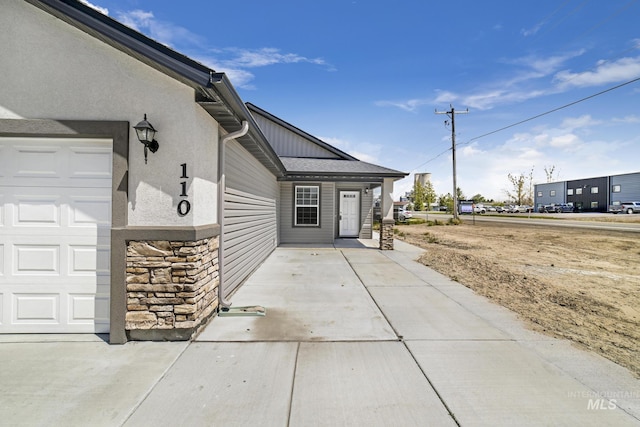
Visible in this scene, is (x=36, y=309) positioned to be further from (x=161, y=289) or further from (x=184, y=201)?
(x=184, y=201)

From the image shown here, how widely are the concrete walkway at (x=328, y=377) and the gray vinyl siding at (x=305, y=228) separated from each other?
7.44 metres

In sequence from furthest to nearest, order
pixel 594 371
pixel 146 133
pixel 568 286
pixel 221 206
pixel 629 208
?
pixel 629 208
pixel 568 286
pixel 221 206
pixel 146 133
pixel 594 371

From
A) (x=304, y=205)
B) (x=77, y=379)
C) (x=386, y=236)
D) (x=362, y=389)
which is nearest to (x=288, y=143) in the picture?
(x=304, y=205)

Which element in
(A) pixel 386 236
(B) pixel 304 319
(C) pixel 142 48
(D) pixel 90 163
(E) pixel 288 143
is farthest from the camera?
(E) pixel 288 143

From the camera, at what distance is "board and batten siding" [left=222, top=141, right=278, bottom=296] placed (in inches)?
191

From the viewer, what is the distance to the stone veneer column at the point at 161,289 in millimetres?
3357

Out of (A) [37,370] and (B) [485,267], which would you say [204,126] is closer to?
(A) [37,370]

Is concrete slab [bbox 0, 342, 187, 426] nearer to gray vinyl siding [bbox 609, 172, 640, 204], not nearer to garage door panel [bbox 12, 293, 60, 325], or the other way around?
garage door panel [bbox 12, 293, 60, 325]

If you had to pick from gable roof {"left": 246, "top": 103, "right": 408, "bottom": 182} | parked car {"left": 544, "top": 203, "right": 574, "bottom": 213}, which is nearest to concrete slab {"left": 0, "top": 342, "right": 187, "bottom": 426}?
gable roof {"left": 246, "top": 103, "right": 408, "bottom": 182}

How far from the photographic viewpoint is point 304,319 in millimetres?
4121

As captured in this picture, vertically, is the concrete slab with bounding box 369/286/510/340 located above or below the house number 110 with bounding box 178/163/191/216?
below

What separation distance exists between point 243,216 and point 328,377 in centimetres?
395

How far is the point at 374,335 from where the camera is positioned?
3.62m

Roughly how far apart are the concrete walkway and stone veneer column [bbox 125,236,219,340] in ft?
0.69
